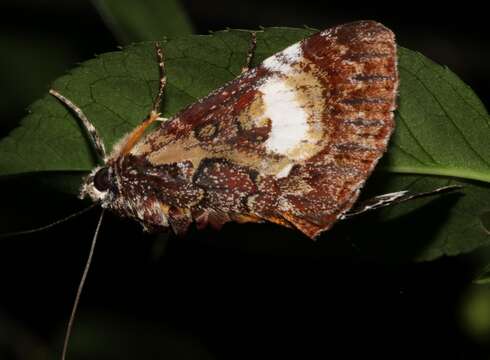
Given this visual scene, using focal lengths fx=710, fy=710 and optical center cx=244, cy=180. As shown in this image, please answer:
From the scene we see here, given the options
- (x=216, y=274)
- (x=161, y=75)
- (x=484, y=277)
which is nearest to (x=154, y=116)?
(x=161, y=75)

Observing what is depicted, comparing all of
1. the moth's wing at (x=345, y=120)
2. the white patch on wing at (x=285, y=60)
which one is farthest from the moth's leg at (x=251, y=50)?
the moth's wing at (x=345, y=120)

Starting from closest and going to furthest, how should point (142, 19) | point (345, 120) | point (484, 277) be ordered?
point (484, 277), point (345, 120), point (142, 19)

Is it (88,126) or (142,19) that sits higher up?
(142,19)

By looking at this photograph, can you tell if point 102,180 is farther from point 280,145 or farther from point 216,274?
point 216,274

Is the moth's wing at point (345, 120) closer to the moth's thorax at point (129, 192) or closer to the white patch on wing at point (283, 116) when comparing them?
the white patch on wing at point (283, 116)

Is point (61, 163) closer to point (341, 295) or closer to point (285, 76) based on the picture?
point (285, 76)

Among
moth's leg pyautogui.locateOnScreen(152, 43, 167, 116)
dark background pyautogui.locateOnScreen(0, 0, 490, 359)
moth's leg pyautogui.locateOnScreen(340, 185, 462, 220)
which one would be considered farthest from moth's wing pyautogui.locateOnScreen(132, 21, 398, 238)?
dark background pyautogui.locateOnScreen(0, 0, 490, 359)

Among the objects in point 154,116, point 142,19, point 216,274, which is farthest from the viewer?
point 216,274

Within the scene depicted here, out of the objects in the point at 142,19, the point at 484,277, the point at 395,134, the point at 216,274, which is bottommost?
the point at 216,274
